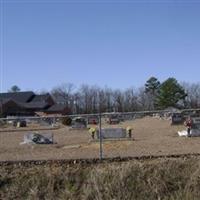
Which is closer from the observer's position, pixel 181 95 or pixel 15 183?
pixel 15 183

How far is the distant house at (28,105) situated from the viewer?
104938 millimetres

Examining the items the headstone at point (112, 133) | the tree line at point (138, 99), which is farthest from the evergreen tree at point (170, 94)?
the headstone at point (112, 133)

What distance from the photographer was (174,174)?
10672mm

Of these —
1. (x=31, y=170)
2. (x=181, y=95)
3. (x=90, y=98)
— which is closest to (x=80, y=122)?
(x=31, y=170)

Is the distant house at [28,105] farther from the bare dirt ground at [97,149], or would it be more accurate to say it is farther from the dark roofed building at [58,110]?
the bare dirt ground at [97,149]

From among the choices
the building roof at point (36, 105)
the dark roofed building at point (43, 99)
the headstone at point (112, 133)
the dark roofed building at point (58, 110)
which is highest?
the dark roofed building at point (43, 99)

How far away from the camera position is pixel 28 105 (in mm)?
118938

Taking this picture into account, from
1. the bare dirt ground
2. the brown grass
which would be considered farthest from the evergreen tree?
the brown grass

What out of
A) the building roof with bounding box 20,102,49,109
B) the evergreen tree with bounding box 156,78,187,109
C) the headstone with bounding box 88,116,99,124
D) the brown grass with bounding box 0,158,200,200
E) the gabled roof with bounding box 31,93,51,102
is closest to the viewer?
the brown grass with bounding box 0,158,200,200

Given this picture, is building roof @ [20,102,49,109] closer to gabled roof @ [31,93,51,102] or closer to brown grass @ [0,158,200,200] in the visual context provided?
gabled roof @ [31,93,51,102]

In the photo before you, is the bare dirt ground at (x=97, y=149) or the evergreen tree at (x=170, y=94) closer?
the bare dirt ground at (x=97, y=149)

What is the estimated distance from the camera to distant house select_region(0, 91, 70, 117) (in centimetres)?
10494

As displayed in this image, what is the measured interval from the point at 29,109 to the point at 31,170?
108 metres

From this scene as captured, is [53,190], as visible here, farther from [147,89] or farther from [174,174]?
[147,89]
